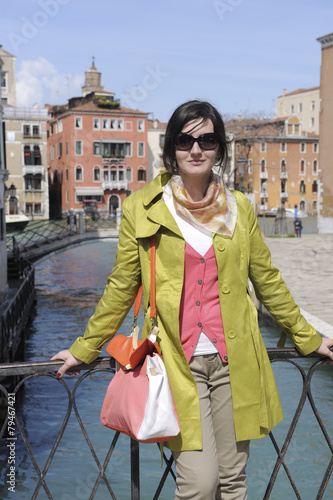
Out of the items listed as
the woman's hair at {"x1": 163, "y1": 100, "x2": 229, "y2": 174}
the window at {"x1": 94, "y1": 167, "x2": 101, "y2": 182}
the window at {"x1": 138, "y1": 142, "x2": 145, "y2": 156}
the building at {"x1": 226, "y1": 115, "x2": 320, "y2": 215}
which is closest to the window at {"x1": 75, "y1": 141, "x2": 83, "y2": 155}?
the window at {"x1": 94, "y1": 167, "x2": 101, "y2": 182}

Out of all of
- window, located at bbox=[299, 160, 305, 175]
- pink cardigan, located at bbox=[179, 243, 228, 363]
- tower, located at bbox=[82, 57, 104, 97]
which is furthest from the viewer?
tower, located at bbox=[82, 57, 104, 97]

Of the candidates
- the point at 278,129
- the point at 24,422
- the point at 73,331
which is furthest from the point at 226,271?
the point at 278,129

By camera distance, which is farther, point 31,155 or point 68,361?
point 31,155

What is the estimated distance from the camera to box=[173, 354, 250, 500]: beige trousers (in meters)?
2.04

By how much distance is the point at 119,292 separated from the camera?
87.4 inches

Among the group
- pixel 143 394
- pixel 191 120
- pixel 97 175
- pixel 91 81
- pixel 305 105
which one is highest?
pixel 91 81

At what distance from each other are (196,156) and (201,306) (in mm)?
559

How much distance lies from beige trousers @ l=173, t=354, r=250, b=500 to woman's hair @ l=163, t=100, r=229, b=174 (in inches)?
31.9

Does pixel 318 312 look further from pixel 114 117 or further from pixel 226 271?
pixel 114 117

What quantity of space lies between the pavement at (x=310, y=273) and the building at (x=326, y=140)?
2542 mm

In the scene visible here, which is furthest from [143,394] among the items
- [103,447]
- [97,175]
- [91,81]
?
[91,81]

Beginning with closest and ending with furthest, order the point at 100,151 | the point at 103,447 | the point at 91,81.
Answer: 1. the point at 103,447
2. the point at 100,151
3. the point at 91,81

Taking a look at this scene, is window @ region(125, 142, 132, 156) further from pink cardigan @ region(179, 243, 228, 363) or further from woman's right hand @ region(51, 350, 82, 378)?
pink cardigan @ region(179, 243, 228, 363)

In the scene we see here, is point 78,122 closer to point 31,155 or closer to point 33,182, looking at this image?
point 31,155
